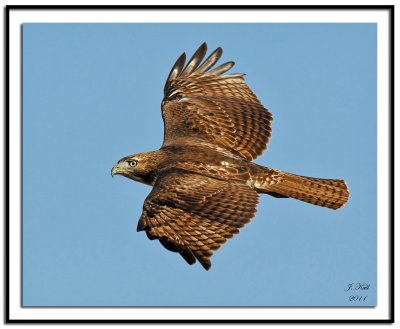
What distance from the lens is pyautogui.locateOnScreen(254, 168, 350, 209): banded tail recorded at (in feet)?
42.3

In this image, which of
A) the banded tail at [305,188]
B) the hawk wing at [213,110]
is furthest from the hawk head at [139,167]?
the banded tail at [305,188]

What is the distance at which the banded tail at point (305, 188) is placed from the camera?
1289cm

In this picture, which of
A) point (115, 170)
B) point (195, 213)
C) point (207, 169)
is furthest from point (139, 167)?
point (195, 213)

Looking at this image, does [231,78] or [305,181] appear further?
[231,78]

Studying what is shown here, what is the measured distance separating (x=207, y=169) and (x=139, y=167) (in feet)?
3.74

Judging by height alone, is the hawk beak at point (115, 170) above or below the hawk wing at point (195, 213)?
above

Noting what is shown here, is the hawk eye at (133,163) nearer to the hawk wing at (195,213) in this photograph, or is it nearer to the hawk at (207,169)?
the hawk at (207,169)

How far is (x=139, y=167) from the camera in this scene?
13.8m

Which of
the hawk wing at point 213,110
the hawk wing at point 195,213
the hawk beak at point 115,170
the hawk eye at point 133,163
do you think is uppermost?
the hawk wing at point 213,110

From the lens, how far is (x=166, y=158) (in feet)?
44.6
